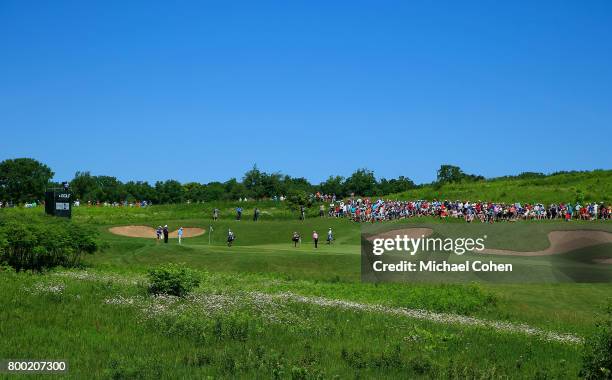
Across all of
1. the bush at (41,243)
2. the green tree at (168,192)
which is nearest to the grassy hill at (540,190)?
the bush at (41,243)

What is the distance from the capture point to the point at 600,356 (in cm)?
1417

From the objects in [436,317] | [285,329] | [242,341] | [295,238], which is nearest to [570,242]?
[295,238]

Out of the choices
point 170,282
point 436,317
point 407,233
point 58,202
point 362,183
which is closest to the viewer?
point 436,317

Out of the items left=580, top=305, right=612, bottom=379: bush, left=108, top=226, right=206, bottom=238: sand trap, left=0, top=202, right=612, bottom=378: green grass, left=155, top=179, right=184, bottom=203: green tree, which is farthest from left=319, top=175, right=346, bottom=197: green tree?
left=580, top=305, right=612, bottom=379: bush

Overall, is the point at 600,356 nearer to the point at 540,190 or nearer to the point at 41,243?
the point at 41,243

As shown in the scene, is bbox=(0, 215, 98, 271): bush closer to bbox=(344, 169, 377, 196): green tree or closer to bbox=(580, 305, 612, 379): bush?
bbox=(580, 305, 612, 379): bush

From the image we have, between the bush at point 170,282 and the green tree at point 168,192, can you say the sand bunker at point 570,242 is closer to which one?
the bush at point 170,282

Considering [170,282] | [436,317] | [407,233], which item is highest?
[407,233]

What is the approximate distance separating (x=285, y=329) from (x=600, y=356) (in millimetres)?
9537

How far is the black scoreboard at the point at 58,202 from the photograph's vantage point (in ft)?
170

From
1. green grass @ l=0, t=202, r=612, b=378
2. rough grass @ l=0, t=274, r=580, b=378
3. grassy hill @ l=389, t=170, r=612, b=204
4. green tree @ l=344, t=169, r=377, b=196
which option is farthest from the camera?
green tree @ l=344, t=169, r=377, b=196

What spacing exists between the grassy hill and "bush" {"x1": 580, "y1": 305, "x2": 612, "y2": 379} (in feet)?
184

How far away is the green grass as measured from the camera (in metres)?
16.1

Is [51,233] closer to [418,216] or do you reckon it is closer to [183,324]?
[183,324]
